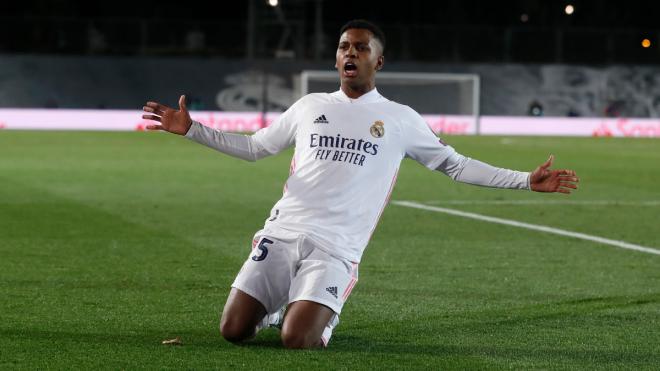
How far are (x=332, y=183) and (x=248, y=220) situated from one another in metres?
6.70

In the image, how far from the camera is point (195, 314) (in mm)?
7398

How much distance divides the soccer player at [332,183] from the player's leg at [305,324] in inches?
1.1

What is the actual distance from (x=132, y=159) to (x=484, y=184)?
18412 mm

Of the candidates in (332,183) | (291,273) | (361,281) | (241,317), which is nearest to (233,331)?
(241,317)

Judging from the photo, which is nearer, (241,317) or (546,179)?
(241,317)

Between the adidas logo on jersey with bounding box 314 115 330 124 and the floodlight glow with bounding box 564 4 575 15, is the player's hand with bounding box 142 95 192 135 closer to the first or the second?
the adidas logo on jersey with bounding box 314 115 330 124

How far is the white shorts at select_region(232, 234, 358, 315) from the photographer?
661 cm

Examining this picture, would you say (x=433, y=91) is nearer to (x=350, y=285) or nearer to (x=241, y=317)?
(x=350, y=285)

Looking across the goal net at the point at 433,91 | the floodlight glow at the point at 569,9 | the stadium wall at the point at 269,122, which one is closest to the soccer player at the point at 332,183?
the stadium wall at the point at 269,122

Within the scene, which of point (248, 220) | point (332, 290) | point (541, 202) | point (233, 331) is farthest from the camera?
point (541, 202)

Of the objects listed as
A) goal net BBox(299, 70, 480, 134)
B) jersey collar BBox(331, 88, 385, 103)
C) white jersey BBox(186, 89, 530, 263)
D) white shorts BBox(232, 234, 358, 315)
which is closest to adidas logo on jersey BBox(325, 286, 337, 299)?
white shorts BBox(232, 234, 358, 315)

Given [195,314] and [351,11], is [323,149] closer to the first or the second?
[195,314]

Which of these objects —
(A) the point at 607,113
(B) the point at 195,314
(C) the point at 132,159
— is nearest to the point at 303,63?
(A) the point at 607,113

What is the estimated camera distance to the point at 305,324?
636cm
